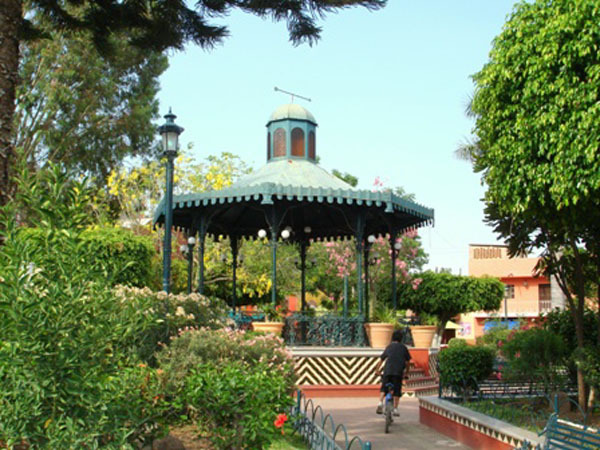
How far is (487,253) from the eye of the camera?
49531 millimetres

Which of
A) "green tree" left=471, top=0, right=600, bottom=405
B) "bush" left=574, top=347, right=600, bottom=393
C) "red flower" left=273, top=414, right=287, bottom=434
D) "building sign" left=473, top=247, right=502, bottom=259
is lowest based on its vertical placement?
"red flower" left=273, top=414, right=287, bottom=434

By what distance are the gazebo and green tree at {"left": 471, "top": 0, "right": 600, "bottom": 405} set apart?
5.97m

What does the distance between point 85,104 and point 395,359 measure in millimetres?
22806

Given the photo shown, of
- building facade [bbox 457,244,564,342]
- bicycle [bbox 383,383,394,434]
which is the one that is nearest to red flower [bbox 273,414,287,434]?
bicycle [bbox 383,383,394,434]

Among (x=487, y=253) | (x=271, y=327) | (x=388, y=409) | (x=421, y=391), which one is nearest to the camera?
(x=388, y=409)

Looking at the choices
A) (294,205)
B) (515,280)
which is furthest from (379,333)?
(515,280)

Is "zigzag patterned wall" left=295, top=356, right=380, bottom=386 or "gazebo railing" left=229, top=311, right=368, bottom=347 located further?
"gazebo railing" left=229, top=311, right=368, bottom=347

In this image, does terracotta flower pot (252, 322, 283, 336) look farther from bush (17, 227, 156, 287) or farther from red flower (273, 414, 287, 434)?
red flower (273, 414, 287, 434)

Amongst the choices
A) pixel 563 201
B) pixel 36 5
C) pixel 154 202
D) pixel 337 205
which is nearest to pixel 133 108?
pixel 154 202

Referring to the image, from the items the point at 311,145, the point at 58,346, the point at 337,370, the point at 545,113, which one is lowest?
the point at 337,370

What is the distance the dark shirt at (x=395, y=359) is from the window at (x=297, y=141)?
8.04 m

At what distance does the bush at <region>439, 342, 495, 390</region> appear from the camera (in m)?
10.8

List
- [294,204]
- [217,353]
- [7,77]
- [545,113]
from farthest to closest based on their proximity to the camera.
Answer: [294,204] → [217,353] → [545,113] → [7,77]

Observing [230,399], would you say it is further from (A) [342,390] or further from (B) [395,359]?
(A) [342,390]
